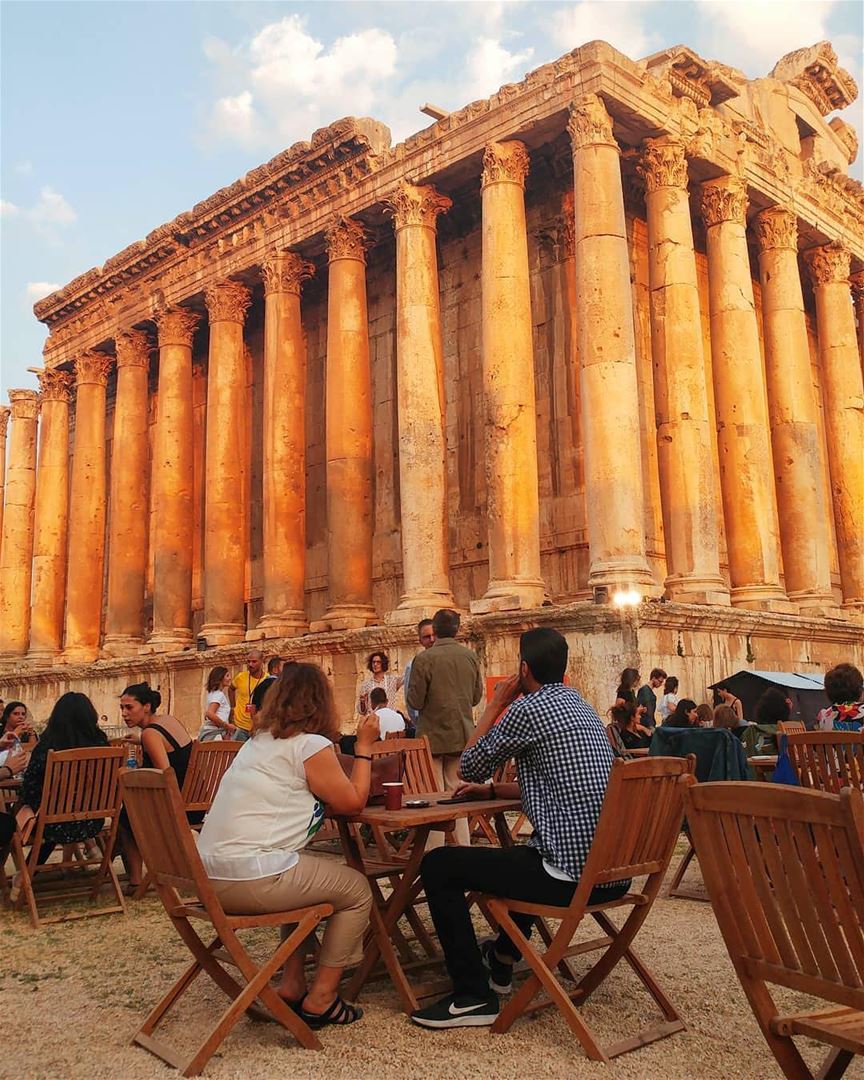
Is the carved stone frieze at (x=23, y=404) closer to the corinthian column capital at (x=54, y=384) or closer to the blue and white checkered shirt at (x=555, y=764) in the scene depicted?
the corinthian column capital at (x=54, y=384)

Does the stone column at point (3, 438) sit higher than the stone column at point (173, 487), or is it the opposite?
the stone column at point (3, 438)

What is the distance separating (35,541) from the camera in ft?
96.9

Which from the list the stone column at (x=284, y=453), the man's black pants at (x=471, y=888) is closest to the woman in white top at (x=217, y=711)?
the stone column at (x=284, y=453)

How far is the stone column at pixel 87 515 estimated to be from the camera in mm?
27078

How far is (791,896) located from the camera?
3256mm

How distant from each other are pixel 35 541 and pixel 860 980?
2935 centimetres

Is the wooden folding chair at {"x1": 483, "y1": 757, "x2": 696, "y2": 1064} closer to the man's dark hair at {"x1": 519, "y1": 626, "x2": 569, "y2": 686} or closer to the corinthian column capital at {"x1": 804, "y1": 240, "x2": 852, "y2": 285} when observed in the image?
the man's dark hair at {"x1": 519, "y1": 626, "x2": 569, "y2": 686}

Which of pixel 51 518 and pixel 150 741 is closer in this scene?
pixel 150 741

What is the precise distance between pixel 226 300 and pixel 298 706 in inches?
810

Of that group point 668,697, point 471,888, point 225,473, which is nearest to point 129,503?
point 225,473

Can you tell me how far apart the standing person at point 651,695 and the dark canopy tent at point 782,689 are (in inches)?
43.5

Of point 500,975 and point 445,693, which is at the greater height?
point 445,693

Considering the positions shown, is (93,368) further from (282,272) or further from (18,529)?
(282,272)

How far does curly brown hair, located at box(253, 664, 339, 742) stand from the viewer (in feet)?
16.4
